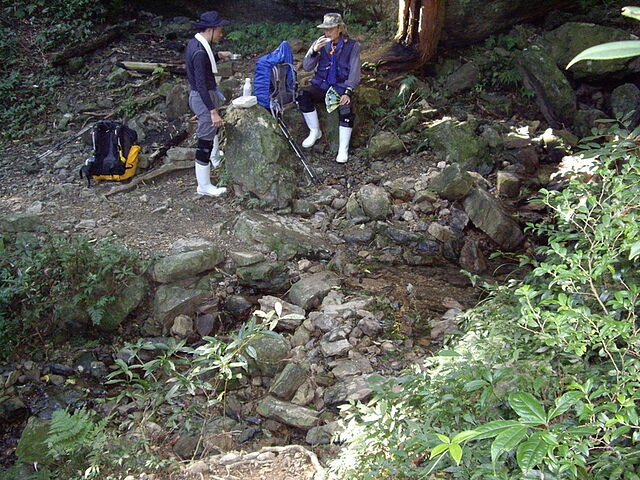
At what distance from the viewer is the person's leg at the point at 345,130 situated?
25.6 ft

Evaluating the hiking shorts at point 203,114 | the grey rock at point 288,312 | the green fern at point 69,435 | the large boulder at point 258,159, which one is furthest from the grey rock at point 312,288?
the green fern at point 69,435

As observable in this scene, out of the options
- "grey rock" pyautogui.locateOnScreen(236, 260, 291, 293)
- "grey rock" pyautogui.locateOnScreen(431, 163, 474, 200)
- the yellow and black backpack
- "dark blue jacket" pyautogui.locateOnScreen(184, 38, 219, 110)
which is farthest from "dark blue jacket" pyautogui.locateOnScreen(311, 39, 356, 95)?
"grey rock" pyautogui.locateOnScreen(236, 260, 291, 293)

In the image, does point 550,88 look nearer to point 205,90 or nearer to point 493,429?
point 205,90

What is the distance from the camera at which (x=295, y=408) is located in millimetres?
4688

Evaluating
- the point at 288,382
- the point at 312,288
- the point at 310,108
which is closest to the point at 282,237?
the point at 312,288

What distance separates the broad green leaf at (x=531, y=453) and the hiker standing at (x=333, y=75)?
6372mm

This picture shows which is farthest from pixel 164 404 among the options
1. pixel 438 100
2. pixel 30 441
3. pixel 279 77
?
pixel 438 100

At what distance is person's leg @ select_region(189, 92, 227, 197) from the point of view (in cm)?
686

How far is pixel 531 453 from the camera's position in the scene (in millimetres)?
1841

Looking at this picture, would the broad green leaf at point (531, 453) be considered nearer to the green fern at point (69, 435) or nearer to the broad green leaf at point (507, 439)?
the broad green leaf at point (507, 439)

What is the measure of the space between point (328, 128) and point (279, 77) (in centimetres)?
110

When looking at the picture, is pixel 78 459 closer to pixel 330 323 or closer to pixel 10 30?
pixel 330 323

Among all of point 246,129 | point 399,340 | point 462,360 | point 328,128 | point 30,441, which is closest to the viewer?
point 462,360

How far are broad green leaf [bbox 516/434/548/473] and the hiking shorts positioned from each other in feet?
19.1
